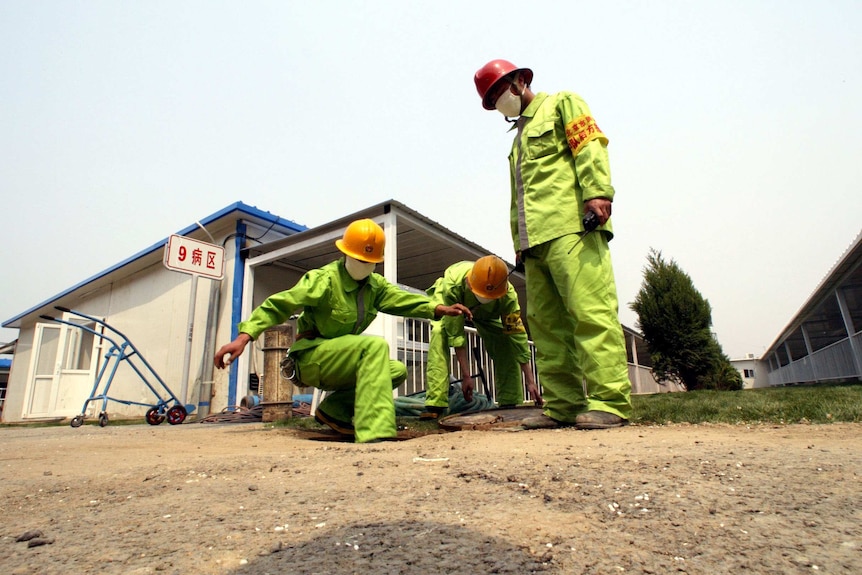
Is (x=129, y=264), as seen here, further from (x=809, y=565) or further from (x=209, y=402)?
(x=809, y=565)

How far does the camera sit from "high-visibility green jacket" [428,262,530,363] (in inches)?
175

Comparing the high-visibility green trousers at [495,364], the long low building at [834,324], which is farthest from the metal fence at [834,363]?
the high-visibility green trousers at [495,364]

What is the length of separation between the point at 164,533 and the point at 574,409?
247 centimetres

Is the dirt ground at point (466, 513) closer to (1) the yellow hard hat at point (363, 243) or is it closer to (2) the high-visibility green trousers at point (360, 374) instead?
(2) the high-visibility green trousers at point (360, 374)

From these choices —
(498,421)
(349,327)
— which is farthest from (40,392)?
(498,421)

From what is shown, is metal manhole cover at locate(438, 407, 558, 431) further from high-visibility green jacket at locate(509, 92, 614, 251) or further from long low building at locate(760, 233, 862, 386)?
long low building at locate(760, 233, 862, 386)

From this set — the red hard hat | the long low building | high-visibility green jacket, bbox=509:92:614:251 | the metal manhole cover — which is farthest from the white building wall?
the long low building

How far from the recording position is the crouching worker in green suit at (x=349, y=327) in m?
2.87

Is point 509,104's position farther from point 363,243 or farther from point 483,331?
point 483,331

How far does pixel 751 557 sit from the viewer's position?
775 mm

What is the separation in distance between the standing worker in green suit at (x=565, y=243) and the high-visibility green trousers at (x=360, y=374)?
39.6 inches

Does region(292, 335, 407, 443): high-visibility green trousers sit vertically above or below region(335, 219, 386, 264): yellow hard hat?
below

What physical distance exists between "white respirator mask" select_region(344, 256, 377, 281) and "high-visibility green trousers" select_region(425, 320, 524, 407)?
1413 millimetres

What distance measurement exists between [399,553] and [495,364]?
4.10 meters
